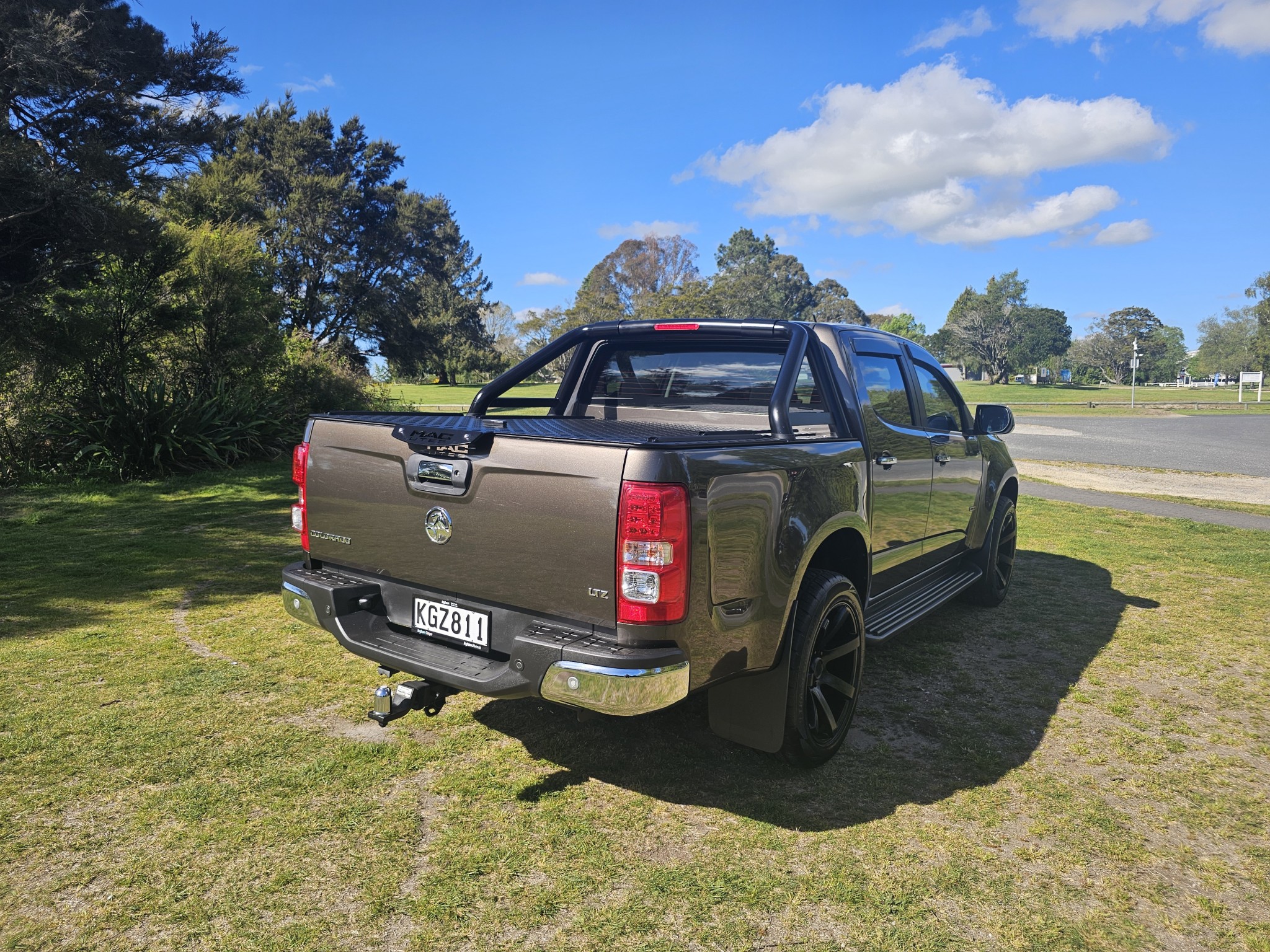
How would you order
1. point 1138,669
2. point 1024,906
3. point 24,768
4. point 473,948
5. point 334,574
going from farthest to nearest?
point 1138,669 < point 334,574 < point 24,768 < point 1024,906 < point 473,948

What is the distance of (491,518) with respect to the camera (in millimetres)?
2949

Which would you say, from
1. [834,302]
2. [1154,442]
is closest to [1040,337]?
[834,302]

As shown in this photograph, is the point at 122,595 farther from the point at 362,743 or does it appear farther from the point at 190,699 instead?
the point at 362,743

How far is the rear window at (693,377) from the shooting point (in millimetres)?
4125

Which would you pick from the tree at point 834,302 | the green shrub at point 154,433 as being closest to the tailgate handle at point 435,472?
the green shrub at point 154,433

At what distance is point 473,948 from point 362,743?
155 cm

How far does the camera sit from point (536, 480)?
9.24ft

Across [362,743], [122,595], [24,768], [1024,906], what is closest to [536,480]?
[362,743]

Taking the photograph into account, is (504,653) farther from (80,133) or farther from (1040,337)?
(1040,337)

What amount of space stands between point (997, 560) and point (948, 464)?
160 cm

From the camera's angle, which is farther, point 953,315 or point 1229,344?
point 953,315

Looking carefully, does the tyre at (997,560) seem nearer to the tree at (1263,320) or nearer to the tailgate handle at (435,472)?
the tailgate handle at (435,472)

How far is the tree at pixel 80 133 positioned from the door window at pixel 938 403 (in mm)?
10233

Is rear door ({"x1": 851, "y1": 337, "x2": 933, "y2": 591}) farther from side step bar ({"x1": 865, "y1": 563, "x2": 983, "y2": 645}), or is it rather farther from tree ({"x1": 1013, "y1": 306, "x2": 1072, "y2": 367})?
tree ({"x1": 1013, "y1": 306, "x2": 1072, "y2": 367})
